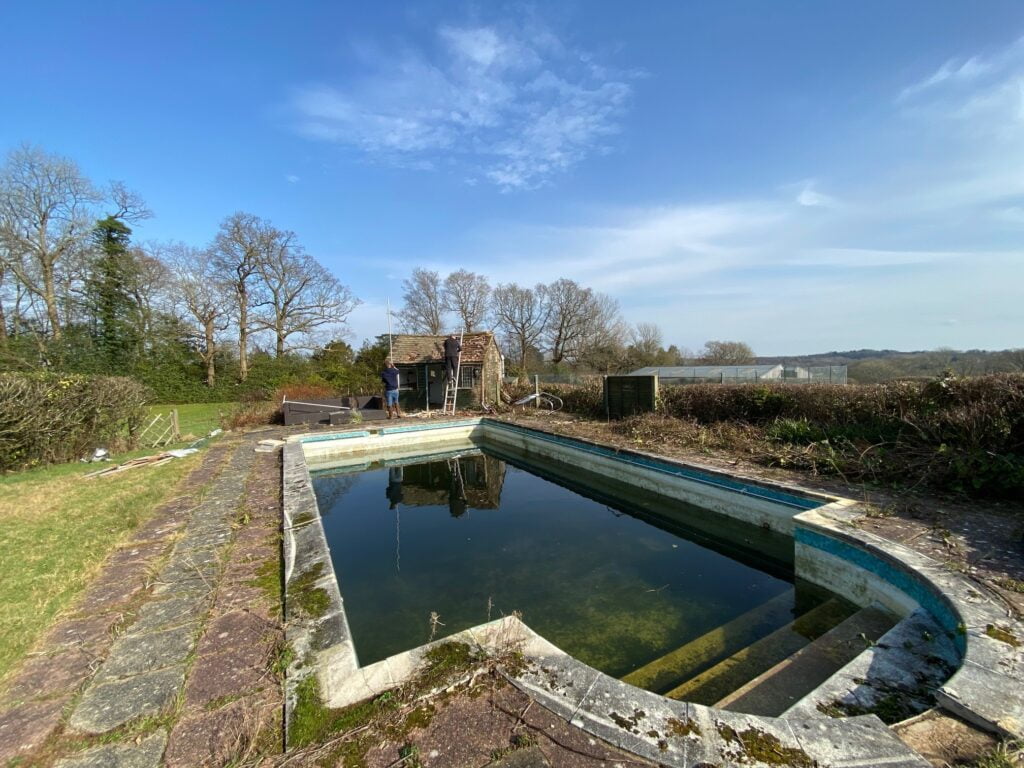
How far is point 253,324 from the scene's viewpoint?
2144 cm

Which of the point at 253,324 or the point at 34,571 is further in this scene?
the point at 253,324

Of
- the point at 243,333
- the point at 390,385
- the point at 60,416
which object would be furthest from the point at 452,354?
the point at 243,333

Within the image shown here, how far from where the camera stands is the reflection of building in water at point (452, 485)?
6930 millimetres

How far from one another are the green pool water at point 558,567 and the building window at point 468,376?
8826 mm

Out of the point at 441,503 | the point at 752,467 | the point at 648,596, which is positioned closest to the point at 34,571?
the point at 441,503

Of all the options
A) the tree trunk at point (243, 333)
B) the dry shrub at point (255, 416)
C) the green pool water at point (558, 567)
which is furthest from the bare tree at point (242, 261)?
the green pool water at point (558, 567)

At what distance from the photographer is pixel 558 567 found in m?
4.51

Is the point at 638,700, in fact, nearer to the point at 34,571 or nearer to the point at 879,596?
the point at 879,596

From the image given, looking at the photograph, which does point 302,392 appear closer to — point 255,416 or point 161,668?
point 255,416

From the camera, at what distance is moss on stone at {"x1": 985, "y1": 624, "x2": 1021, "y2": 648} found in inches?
85.1

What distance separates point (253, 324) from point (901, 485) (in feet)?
81.9

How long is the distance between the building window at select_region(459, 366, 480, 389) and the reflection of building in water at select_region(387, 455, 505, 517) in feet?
20.4

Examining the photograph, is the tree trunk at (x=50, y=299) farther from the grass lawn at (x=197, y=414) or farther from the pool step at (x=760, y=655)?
the pool step at (x=760, y=655)

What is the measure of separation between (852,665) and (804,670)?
1.16 ft
